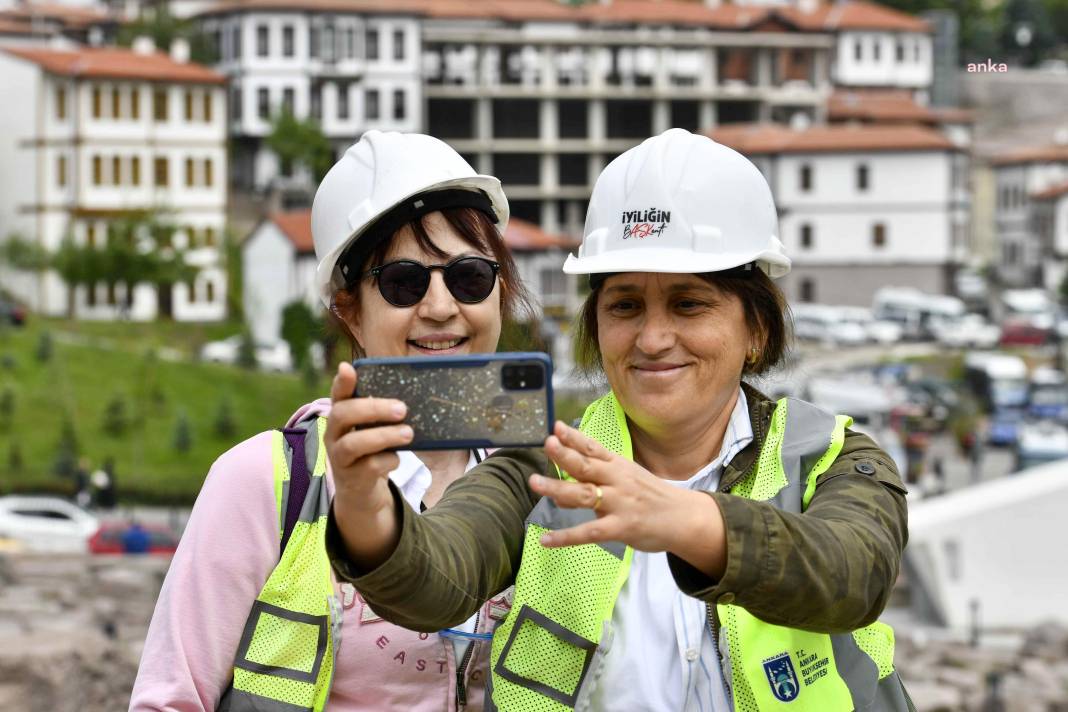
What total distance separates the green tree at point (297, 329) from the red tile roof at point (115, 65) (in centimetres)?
1240

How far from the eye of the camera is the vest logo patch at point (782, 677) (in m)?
2.63

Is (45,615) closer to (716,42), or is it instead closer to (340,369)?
(340,369)

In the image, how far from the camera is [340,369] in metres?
2.20

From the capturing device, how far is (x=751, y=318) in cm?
284

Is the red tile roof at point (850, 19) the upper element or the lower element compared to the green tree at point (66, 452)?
upper

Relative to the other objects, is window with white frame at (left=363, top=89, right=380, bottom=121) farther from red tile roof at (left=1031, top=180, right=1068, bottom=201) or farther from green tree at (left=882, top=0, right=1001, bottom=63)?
green tree at (left=882, top=0, right=1001, bottom=63)

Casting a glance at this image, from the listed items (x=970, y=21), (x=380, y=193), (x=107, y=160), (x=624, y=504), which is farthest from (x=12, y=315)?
(x=970, y=21)

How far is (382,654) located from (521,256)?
48786 millimetres

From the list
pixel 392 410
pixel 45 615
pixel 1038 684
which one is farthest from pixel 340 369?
pixel 45 615

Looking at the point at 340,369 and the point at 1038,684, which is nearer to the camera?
the point at 340,369

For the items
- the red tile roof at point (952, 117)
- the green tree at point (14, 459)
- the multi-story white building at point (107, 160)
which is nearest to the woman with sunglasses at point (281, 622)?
the green tree at point (14, 459)

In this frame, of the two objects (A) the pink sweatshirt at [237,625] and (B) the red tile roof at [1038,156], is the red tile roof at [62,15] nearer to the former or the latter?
(B) the red tile roof at [1038,156]

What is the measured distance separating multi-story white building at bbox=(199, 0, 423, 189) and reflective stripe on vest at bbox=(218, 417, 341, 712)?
63.0 meters

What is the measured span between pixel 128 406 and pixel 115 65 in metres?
18.8
